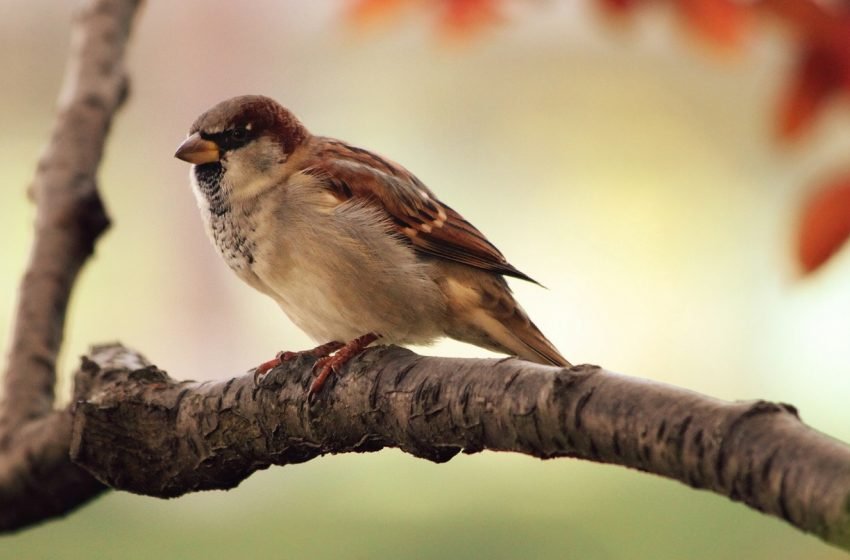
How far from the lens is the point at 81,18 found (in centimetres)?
142

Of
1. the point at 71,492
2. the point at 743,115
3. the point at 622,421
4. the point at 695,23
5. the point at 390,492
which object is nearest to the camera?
the point at 622,421

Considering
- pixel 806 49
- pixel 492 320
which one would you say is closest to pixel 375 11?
pixel 492 320

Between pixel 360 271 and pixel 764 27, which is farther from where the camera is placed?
pixel 360 271

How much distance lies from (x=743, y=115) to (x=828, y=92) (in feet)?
11.8

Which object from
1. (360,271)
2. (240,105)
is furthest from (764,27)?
(240,105)

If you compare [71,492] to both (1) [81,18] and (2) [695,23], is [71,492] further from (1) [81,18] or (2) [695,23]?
(2) [695,23]

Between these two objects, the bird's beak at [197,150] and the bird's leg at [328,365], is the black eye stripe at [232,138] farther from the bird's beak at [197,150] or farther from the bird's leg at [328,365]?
the bird's leg at [328,365]

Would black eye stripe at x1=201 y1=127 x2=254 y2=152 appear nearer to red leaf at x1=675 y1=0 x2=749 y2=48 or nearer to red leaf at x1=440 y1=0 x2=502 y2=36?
red leaf at x1=440 y1=0 x2=502 y2=36

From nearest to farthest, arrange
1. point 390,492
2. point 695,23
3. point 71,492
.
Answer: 1. point 695,23
2. point 71,492
3. point 390,492

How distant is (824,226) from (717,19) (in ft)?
1.03

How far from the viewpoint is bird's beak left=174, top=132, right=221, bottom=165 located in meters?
1.38

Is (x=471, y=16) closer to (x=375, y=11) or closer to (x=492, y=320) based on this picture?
(x=375, y=11)

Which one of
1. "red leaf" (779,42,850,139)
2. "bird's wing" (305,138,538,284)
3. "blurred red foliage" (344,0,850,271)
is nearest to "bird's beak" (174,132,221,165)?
"bird's wing" (305,138,538,284)

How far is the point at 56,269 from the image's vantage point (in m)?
Answer: 1.29
